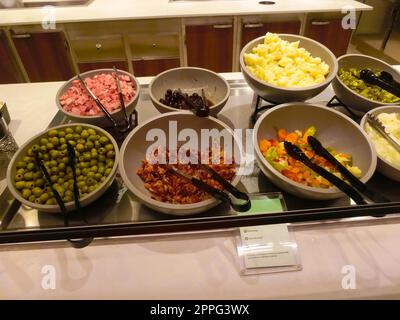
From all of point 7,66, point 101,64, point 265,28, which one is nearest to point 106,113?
point 101,64

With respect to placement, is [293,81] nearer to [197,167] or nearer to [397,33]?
[197,167]

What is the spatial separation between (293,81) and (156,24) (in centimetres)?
186

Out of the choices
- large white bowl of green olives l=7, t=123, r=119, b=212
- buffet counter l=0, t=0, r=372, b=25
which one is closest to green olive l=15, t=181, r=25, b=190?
large white bowl of green olives l=7, t=123, r=119, b=212

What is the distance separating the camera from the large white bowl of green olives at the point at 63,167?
77 cm

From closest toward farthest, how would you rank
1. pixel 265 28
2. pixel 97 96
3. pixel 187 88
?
pixel 97 96 → pixel 187 88 → pixel 265 28

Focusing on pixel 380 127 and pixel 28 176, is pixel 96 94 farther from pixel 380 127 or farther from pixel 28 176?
pixel 380 127

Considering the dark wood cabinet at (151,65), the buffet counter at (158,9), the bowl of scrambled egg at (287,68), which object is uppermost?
the bowl of scrambled egg at (287,68)

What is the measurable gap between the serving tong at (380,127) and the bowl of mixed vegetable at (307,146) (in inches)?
2.9

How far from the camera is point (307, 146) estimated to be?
881 millimetres

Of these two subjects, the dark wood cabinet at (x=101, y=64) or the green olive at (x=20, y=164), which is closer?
the green olive at (x=20, y=164)

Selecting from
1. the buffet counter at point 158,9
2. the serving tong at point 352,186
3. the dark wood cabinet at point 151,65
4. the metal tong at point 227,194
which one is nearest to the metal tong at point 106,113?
the metal tong at point 227,194

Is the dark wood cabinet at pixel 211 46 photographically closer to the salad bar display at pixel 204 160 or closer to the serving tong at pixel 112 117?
the salad bar display at pixel 204 160

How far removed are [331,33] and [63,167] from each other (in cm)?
291

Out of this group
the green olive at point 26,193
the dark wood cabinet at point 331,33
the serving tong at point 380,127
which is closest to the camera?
the green olive at point 26,193
